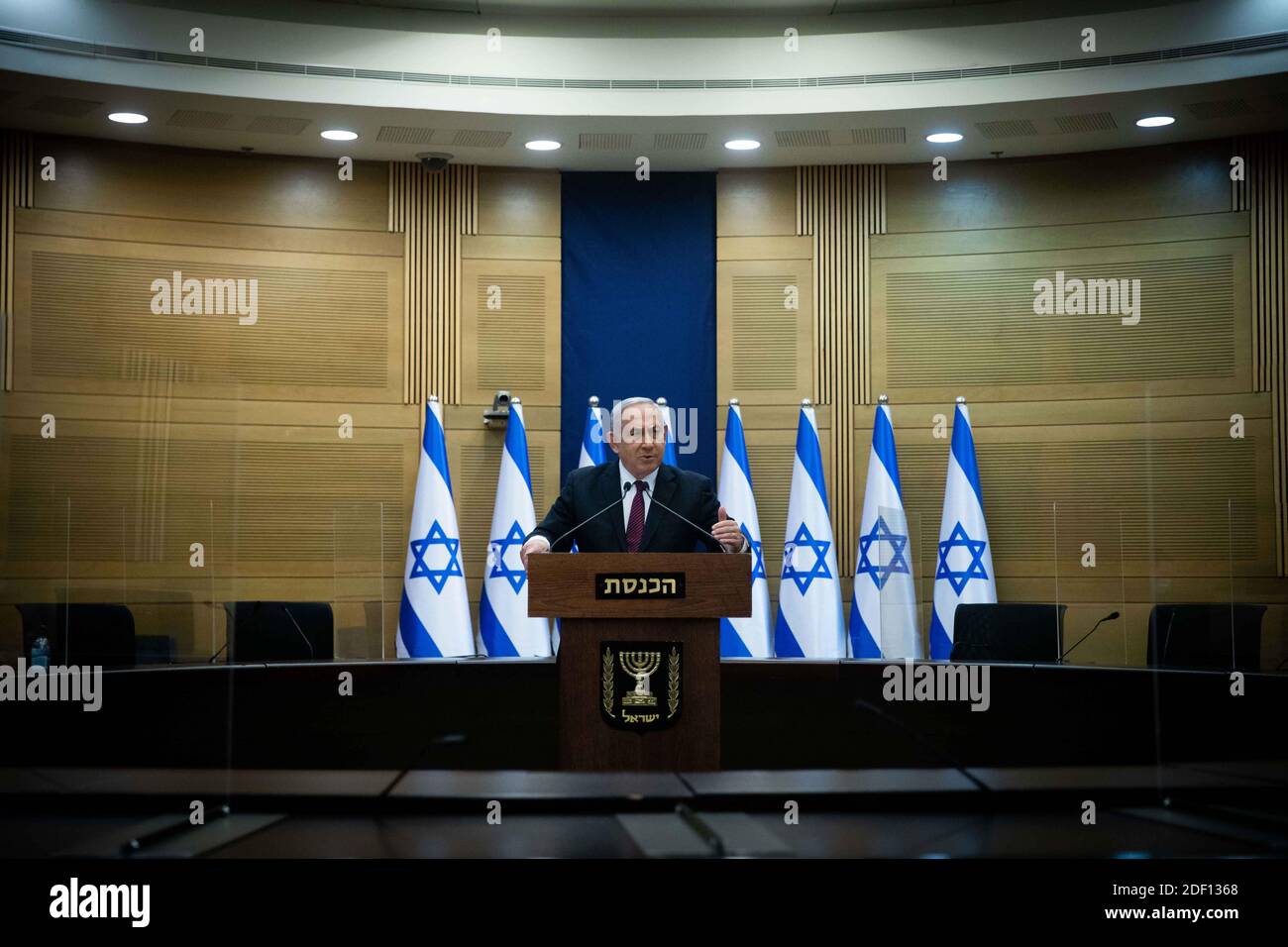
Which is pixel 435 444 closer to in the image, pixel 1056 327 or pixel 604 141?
pixel 604 141

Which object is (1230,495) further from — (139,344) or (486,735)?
(139,344)

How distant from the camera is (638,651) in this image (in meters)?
3.21

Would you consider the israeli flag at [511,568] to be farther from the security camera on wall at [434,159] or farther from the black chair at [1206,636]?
the black chair at [1206,636]

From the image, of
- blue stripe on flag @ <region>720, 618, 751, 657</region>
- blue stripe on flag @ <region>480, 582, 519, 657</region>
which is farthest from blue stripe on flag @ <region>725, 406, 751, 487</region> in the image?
blue stripe on flag @ <region>480, 582, 519, 657</region>

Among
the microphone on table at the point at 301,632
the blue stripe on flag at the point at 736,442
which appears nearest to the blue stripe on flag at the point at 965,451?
the blue stripe on flag at the point at 736,442

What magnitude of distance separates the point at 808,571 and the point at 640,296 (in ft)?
7.44

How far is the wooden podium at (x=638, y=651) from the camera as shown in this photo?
314cm

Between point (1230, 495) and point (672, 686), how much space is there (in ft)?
19.0

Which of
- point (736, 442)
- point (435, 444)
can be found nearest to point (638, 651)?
point (435, 444)

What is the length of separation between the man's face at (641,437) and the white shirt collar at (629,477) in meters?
0.07

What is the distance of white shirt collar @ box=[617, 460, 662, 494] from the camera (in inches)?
159

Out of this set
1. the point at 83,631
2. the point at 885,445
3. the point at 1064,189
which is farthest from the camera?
the point at 1064,189

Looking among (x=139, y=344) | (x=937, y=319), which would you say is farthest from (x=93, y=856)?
(x=937, y=319)

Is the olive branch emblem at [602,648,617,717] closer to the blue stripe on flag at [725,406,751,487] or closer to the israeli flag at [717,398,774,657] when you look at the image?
the israeli flag at [717,398,774,657]
